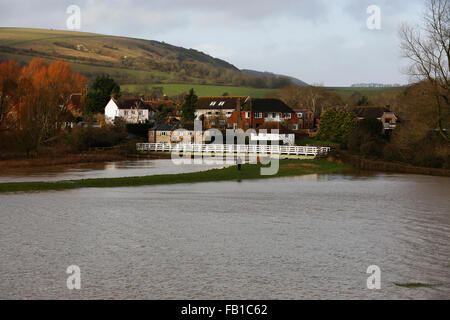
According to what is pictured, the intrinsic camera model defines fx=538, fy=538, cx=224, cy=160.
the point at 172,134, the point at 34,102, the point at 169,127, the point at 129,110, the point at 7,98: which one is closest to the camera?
the point at 7,98

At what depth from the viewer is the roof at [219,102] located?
5082 inches

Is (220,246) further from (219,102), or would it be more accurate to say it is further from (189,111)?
(219,102)

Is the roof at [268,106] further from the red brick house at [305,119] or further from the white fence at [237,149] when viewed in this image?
the white fence at [237,149]

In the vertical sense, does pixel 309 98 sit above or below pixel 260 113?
above

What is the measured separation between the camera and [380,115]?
126875 millimetres

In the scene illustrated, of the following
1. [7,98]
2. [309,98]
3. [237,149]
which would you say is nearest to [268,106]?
[309,98]

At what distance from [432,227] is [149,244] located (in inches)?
450

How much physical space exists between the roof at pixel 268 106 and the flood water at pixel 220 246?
86992 millimetres

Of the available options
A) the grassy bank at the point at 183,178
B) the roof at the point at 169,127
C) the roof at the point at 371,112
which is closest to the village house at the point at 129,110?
the roof at the point at 169,127

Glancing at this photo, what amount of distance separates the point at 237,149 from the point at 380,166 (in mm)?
22692

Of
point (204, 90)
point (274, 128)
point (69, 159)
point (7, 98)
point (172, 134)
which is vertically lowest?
point (69, 159)

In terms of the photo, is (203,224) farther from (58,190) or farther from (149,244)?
(58,190)

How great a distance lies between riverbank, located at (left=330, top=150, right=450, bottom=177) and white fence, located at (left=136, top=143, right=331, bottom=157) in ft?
10.9
